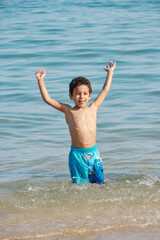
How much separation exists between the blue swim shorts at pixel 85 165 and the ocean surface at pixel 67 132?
→ 0.39ft

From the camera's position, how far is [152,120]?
8.00m

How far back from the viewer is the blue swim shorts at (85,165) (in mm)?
5164

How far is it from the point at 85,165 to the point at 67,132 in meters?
2.56

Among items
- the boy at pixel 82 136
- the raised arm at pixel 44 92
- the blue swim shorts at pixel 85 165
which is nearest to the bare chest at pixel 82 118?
the boy at pixel 82 136

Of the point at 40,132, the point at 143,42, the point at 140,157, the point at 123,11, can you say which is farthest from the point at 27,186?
the point at 123,11

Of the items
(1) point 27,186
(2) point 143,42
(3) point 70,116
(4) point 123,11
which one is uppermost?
(4) point 123,11

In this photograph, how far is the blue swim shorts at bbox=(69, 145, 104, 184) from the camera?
5.16m

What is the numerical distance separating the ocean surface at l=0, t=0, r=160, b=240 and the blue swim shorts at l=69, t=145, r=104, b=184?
120mm

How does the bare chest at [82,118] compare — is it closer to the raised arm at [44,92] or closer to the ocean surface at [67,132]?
the raised arm at [44,92]

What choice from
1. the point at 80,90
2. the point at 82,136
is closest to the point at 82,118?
the point at 82,136

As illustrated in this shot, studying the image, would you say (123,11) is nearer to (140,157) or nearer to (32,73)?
(32,73)

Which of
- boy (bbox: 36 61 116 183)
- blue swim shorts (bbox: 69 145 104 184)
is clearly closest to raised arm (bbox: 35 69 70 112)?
boy (bbox: 36 61 116 183)

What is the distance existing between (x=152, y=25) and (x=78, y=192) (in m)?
14.5

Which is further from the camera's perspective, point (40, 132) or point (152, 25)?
point (152, 25)
